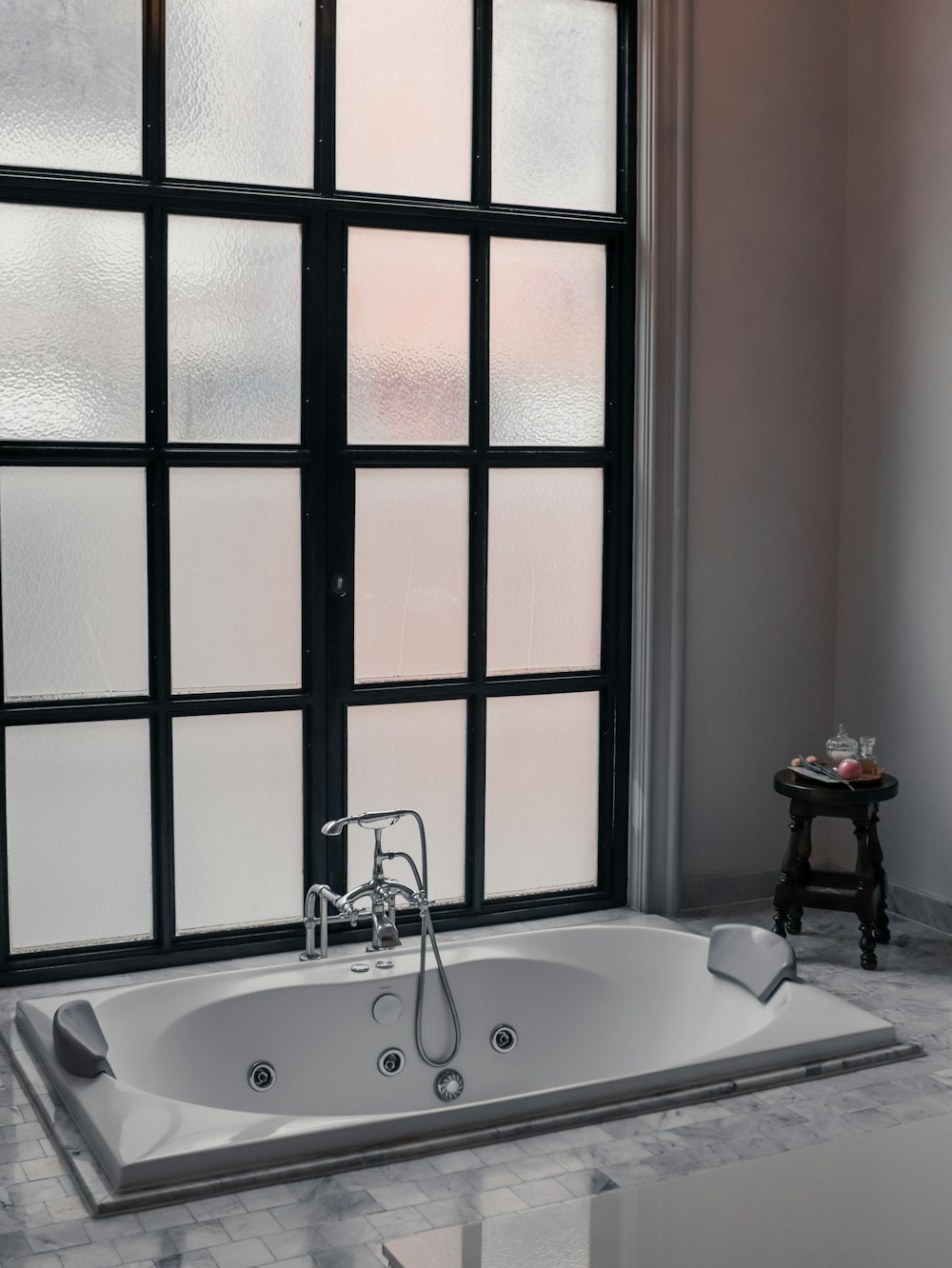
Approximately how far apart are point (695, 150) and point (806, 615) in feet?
4.40

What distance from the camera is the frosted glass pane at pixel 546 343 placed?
3713 mm

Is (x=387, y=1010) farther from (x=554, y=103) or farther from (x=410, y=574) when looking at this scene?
(x=554, y=103)

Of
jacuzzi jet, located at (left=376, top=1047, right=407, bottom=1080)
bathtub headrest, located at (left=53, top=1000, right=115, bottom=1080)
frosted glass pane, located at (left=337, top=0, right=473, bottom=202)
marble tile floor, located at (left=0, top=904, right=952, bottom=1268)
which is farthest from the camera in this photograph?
frosted glass pane, located at (left=337, top=0, right=473, bottom=202)

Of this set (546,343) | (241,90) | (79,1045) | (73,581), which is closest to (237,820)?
(73,581)

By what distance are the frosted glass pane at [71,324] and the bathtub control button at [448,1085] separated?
1667 millimetres

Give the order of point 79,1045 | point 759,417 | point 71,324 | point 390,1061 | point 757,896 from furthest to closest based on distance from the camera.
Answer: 1. point 757,896
2. point 759,417
3. point 71,324
4. point 390,1061
5. point 79,1045

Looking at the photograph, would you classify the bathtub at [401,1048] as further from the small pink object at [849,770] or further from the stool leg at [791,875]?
the small pink object at [849,770]

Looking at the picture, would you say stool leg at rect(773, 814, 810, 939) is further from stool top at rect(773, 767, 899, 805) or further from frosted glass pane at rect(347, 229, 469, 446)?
frosted glass pane at rect(347, 229, 469, 446)

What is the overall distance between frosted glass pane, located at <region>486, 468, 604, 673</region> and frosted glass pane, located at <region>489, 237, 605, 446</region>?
13 cm

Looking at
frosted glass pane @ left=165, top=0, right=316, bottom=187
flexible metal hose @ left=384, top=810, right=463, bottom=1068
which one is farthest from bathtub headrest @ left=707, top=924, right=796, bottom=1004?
frosted glass pane @ left=165, top=0, right=316, bottom=187

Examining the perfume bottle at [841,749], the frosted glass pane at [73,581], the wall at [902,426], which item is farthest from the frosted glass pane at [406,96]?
the perfume bottle at [841,749]

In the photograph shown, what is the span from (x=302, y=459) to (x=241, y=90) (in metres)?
0.89

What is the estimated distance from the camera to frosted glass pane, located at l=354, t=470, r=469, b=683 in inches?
142

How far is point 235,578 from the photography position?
348cm
